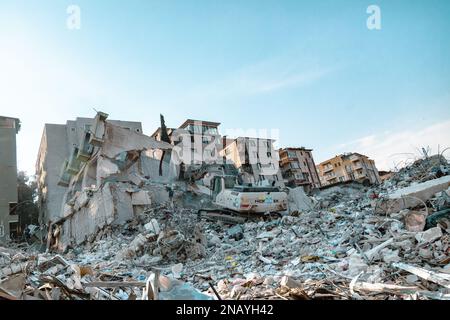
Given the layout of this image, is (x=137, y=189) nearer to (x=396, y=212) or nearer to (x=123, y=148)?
(x=123, y=148)

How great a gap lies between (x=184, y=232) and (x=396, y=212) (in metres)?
5.34

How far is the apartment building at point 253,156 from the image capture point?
36781 mm

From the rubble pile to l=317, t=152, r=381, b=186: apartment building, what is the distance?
42.1 m

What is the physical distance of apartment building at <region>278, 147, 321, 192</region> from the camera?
4778cm

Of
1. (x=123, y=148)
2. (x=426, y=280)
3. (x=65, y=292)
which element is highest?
(x=123, y=148)

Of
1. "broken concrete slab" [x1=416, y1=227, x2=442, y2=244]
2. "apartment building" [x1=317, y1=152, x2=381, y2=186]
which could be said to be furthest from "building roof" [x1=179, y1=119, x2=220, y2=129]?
"broken concrete slab" [x1=416, y1=227, x2=442, y2=244]

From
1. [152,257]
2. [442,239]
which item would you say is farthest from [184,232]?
[442,239]

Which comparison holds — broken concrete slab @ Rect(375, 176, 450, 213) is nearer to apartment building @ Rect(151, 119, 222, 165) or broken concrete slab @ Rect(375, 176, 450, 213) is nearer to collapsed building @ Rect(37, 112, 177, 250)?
collapsed building @ Rect(37, 112, 177, 250)

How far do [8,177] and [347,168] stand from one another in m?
46.2

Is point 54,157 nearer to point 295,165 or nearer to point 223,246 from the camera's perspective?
point 223,246

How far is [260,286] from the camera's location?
4.14m

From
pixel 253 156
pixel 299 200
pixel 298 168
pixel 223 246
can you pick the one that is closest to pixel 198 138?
pixel 253 156

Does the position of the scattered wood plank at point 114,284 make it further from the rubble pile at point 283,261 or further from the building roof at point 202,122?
the building roof at point 202,122
